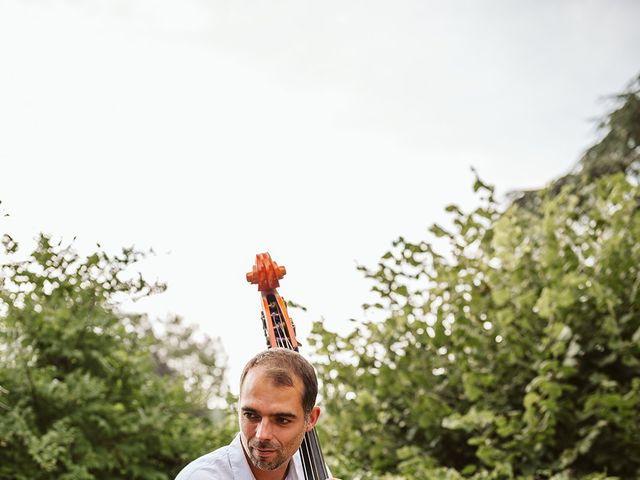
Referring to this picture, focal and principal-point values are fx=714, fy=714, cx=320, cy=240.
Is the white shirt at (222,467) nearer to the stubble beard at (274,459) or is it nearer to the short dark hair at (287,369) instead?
the stubble beard at (274,459)

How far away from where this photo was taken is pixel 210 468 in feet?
6.98

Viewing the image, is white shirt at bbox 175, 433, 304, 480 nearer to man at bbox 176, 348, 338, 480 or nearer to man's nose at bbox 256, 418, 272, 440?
man at bbox 176, 348, 338, 480

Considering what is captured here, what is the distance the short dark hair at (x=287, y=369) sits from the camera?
2.07m

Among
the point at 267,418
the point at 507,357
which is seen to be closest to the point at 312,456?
the point at 267,418

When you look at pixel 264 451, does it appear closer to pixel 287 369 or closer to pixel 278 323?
pixel 287 369

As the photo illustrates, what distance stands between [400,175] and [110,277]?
12.2ft

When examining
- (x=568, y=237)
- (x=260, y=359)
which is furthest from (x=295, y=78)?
(x=260, y=359)

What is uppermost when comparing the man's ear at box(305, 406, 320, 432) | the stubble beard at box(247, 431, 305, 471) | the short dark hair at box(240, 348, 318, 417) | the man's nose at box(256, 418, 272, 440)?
the short dark hair at box(240, 348, 318, 417)

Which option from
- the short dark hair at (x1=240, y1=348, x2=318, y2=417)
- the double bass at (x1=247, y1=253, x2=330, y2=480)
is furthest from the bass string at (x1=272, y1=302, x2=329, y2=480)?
the short dark hair at (x1=240, y1=348, x2=318, y2=417)

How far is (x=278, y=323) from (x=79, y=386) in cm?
Result: 159

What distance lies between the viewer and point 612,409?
420cm

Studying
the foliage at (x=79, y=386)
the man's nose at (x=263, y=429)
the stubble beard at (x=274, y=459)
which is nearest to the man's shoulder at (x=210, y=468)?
the stubble beard at (x=274, y=459)

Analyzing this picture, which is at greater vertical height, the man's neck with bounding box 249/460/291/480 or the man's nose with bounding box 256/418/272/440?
the man's nose with bounding box 256/418/272/440

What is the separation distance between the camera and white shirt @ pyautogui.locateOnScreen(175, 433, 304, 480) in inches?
82.4
